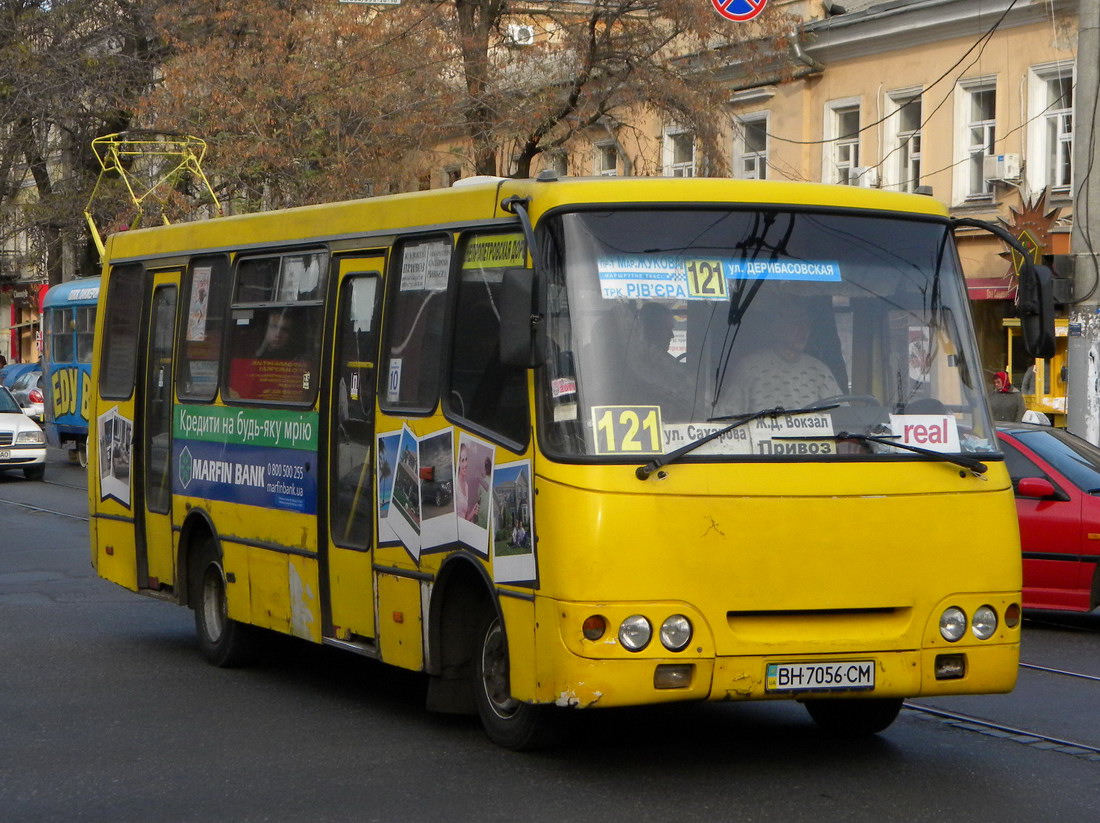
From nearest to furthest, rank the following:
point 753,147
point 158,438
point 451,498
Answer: point 451,498 → point 158,438 → point 753,147

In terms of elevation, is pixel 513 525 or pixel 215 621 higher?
pixel 513 525

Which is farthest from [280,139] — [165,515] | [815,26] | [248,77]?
[165,515]

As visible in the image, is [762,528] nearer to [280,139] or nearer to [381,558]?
[381,558]

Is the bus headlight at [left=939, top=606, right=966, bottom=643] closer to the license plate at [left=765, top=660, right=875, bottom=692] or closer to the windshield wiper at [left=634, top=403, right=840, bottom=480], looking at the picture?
the license plate at [left=765, top=660, right=875, bottom=692]

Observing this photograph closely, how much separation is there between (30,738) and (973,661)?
13.7 ft

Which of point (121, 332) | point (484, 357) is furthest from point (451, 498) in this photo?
point (121, 332)

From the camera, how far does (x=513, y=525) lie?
7418 millimetres

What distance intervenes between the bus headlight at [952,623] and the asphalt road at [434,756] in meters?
0.58

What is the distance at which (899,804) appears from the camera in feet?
22.6

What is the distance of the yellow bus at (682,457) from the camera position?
23.1ft

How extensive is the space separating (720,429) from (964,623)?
4.15 feet

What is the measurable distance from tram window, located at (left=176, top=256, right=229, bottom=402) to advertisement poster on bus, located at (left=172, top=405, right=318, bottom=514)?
142mm

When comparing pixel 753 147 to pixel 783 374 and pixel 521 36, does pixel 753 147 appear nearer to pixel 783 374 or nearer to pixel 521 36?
pixel 521 36

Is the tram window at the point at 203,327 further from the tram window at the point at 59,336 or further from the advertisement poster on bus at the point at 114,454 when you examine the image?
the tram window at the point at 59,336
